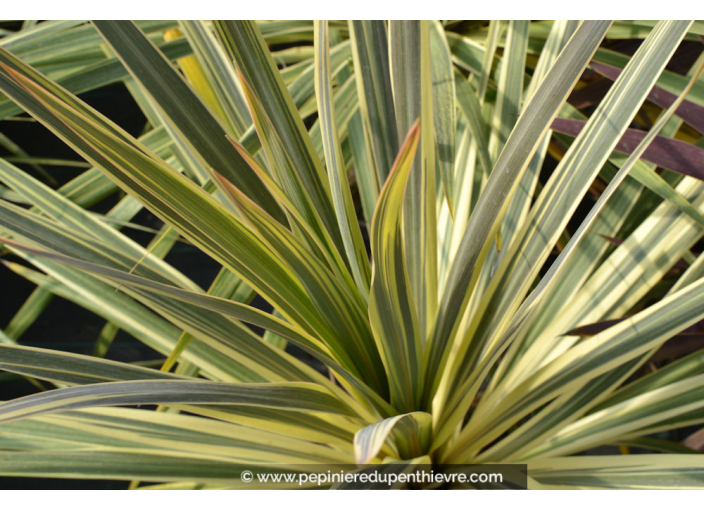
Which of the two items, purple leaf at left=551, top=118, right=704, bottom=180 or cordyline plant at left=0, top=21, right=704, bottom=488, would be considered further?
purple leaf at left=551, top=118, right=704, bottom=180

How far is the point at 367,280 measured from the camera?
481mm

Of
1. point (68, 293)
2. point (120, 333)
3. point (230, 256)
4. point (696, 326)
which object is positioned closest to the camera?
point (230, 256)

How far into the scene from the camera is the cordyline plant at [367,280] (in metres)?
0.37

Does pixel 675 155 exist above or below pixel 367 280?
above

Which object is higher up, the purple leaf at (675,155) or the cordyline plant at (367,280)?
the purple leaf at (675,155)

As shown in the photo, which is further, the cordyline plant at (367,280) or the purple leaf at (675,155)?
the purple leaf at (675,155)

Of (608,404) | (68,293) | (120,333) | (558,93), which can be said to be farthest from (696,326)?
(120,333)

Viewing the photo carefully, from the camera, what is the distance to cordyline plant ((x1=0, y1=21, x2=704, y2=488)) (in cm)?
37

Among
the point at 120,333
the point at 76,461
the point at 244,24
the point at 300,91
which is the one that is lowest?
the point at 76,461

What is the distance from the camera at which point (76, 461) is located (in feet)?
1.44

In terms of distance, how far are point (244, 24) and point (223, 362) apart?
1.16 ft

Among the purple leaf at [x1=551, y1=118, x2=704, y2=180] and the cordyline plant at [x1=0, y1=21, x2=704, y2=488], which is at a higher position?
the purple leaf at [x1=551, y1=118, x2=704, y2=180]

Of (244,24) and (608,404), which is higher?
(244,24)

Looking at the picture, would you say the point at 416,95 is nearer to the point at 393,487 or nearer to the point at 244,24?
the point at 244,24
